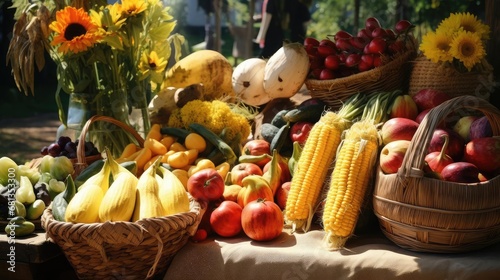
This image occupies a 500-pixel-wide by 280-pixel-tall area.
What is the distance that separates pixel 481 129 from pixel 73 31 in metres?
2.06

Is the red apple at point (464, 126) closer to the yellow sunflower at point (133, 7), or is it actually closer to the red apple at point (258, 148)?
the red apple at point (258, 148)

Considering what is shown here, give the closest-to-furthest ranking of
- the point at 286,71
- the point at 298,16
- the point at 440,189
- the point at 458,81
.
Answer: the point at 440,189 → the point at 458,81 → the point at 286,71 → the point at 298,16

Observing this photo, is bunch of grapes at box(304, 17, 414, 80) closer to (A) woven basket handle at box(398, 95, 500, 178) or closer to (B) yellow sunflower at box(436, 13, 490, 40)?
(B) yellow sunflower at box(436, 13, 490, 40)

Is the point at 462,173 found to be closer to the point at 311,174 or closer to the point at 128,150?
the point at 311,174

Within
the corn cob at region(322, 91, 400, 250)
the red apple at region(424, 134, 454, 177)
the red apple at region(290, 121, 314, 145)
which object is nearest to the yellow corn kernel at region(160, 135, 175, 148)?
the red apple at region(290, 121, 314, 145)

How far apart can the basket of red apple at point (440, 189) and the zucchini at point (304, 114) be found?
32.3 inches

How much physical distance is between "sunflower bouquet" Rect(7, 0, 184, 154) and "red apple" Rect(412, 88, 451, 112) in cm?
153

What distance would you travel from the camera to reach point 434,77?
116 inches

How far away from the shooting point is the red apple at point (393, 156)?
7.27 ft

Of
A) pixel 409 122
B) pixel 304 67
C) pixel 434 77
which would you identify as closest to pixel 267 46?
pixel 304 67

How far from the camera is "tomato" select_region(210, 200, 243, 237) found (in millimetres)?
2475

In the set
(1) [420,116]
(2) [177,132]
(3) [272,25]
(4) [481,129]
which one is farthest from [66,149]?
(3) [272,25]

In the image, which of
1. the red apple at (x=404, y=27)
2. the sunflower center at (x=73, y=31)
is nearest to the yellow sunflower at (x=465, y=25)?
the red apple at (x=404, y=27)

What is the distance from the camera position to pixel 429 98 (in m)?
2.78
